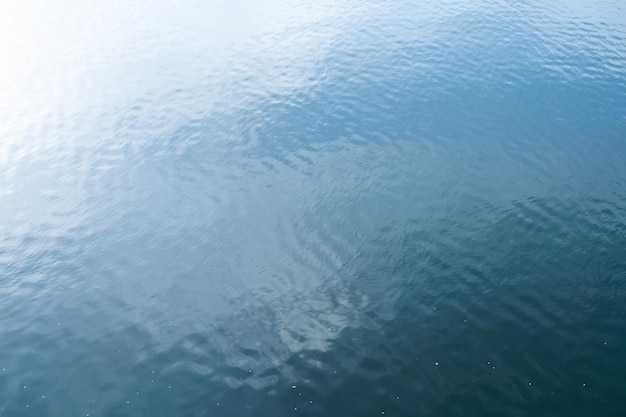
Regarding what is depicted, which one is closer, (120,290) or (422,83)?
(120,290)

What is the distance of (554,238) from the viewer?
144ft

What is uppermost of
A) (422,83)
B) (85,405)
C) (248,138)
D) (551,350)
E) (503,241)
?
(422,83)

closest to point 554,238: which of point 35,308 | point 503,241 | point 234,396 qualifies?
point 503,241

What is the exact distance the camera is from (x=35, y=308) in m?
43.7

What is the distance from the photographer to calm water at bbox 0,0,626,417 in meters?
35.1

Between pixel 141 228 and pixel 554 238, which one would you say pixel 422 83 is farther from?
pixel 141 228

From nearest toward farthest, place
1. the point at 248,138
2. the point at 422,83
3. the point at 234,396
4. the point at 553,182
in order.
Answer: the point at 234,396, the point at 553,182, the point at 248,138, the point at 422,83

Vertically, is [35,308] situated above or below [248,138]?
below

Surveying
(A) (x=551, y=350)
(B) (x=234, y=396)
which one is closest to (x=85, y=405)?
(B) (x=234, y=396)

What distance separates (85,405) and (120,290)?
11495 mm

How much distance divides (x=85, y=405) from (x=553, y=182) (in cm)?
4764

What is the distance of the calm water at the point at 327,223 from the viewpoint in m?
35.1

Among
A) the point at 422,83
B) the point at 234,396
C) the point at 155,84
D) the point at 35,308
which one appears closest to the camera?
the point at 234,396

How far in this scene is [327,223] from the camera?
157 feet
